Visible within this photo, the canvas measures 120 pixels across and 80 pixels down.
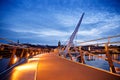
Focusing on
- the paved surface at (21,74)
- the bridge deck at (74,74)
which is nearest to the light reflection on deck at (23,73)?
the paved surface at (21,74)

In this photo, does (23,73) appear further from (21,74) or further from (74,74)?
(74,74)

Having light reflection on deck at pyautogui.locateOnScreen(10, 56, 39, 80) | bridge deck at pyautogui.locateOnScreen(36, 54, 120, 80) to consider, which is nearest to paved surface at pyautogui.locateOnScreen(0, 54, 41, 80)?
light reflection on deck at pyautogui.locateOnScreen(10, 56, 39, 80)

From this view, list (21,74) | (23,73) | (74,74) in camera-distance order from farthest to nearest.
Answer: (23,73) < (21,74) < (74,74)

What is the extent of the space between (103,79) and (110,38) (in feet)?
4.81

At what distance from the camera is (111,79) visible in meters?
3.07

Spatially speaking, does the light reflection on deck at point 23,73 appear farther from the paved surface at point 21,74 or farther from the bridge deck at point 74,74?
the bridge deck at point 74,74

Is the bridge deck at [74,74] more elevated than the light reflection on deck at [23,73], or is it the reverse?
the light reflection on deck at [23,73]

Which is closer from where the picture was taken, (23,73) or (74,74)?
(74,74)

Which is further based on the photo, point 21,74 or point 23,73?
point 23,73

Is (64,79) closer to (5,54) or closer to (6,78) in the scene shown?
(6,78)

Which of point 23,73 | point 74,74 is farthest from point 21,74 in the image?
point 74,74

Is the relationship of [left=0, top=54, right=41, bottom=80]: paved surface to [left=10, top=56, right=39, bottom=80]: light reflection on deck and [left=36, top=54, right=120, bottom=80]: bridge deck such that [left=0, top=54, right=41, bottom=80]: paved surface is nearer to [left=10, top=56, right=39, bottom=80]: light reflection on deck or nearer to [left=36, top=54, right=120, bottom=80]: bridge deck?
[left=10, top=56, right=39, bottom=80]: light reflection on deck

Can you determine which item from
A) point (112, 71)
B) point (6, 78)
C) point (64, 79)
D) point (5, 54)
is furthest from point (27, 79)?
point (5, 54)

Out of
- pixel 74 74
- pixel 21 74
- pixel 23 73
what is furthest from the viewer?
pixel 23 73
